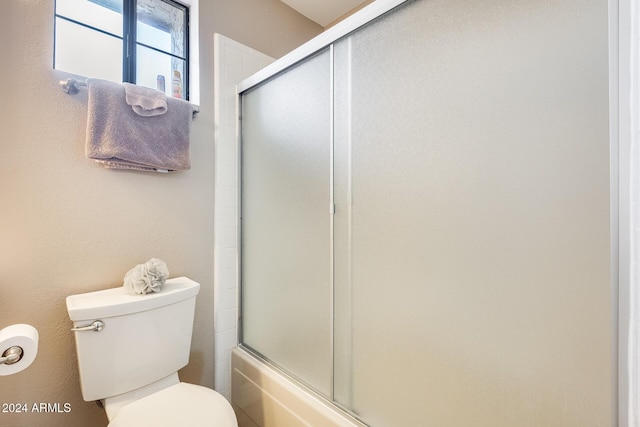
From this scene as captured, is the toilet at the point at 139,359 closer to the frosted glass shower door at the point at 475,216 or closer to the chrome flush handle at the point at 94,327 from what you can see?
the chrome flush handle at the point at 94,327

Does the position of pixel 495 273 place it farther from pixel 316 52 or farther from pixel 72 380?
pixel 72 380

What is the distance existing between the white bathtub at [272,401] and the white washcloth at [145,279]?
61 cm

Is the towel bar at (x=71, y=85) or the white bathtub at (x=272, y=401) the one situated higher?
the towel bar at (x=71, y=85)

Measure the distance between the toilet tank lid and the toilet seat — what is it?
0.32 m

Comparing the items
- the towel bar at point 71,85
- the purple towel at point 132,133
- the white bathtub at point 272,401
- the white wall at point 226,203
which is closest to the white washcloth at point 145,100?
the purple towel at point 132,133

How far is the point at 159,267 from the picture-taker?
3.94 feet

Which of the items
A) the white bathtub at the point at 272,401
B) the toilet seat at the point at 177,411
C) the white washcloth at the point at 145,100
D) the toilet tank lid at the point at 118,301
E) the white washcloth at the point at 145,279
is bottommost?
the white bathtub at the point at 272,401

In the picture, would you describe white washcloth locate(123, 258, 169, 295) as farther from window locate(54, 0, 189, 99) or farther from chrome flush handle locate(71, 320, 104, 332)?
window locate(54, 0, 189, 99)

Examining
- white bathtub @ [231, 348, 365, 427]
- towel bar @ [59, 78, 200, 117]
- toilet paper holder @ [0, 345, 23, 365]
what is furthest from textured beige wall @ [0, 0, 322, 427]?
white bathtub @ [231, 348, 365, 427]

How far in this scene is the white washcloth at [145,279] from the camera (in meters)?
1.15

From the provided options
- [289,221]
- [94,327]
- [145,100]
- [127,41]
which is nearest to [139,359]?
[94,327]

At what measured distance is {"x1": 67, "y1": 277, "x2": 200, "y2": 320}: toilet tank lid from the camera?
1.02 metres

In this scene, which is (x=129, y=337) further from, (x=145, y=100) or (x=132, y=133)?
(x=145, y=100)

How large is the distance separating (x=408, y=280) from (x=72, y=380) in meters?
1.34
